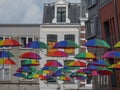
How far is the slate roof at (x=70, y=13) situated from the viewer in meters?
58.5

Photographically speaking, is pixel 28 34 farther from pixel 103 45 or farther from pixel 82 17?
pixel 103 45

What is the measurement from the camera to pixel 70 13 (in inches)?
2312

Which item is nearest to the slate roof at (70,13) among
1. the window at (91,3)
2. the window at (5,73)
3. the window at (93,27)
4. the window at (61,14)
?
the window at (61,14)

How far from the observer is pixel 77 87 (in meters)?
56.0

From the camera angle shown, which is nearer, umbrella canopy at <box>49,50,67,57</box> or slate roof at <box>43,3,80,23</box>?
umbrella canopy at <box>49,50,67,57</box>

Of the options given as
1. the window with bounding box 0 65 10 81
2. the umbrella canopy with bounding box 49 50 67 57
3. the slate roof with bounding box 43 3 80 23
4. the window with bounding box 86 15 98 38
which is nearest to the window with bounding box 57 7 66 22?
the slate roof with bounding box 43 3 80 23

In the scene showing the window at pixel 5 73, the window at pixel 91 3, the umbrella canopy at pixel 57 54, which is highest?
the window at pixel 91 3

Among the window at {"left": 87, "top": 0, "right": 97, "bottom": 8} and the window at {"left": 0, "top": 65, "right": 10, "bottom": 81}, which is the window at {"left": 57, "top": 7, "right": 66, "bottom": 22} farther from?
the window at {"left": 87, "top": 0, "right": 97, "bottom": 8}

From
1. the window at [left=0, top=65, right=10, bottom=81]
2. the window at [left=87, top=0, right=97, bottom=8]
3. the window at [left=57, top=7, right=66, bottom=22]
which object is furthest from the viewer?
the window at [left=57, top=7, right=66, bottom=22]

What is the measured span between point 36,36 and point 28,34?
3.51 ft

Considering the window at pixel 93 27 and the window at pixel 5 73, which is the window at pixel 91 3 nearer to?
the window at pixel 93 27

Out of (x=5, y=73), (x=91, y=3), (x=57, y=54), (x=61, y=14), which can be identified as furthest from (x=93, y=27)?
(x=5, y=73)

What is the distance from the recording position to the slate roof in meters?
58.5

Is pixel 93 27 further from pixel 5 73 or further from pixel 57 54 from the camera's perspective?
pixel 5 73
